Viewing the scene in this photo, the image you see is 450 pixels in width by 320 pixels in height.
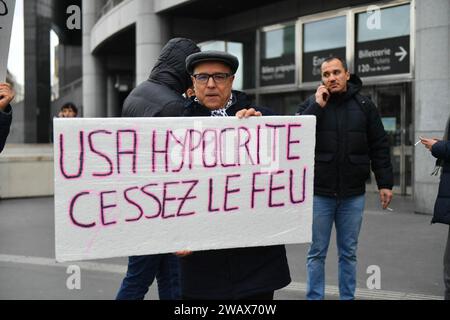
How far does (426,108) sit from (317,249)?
5783mm

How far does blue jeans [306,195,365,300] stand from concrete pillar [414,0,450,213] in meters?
5.29

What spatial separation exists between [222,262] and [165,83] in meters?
1.35

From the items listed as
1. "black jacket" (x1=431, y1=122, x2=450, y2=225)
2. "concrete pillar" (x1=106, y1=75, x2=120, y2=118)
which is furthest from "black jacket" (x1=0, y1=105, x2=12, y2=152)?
"concrete pillar" (x1=106, y1=75, x2=120, y2=118)

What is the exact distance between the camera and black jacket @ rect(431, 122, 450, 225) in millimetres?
4008

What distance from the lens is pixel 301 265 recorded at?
588 cm

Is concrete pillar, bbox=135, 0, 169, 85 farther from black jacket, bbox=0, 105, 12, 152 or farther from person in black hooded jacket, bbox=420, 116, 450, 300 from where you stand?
black jacket, bbox=0, 105, 12, 152

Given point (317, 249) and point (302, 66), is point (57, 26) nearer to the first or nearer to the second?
point (302, 66)

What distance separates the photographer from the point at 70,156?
2.45 m

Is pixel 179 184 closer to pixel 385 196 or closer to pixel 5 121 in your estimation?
pixel 5 121

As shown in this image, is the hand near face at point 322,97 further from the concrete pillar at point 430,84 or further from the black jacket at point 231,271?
the concrete pillar at point 430,84

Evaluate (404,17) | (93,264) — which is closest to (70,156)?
(93,264)

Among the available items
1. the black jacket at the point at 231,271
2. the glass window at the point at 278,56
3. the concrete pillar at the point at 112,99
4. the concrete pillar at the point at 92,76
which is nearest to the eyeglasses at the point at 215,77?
the black jacket at the point at 231,271

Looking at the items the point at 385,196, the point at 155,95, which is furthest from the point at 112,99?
the point at 155,95

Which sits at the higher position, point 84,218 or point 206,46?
point 206,46
